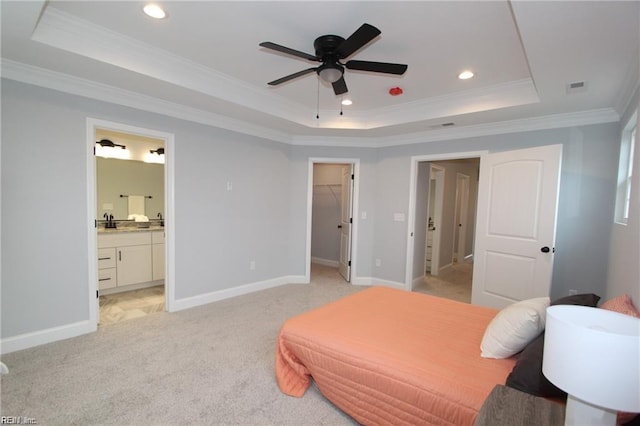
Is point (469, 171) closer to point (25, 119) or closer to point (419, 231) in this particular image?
point (419, 231)

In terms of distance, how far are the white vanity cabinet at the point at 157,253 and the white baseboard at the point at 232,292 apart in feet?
3.67

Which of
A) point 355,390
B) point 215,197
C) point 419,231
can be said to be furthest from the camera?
point 419,231

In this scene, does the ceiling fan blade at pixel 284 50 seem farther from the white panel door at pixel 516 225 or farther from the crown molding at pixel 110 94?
the white panel door at pixel 516 225

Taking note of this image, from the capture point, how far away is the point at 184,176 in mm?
3521

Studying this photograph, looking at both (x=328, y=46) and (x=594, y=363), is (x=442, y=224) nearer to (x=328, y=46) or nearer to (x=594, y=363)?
(x=328, y=46)

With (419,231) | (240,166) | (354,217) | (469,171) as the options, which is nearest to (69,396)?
(240,166)

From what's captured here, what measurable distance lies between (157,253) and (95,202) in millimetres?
1647

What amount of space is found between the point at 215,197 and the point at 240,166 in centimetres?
57

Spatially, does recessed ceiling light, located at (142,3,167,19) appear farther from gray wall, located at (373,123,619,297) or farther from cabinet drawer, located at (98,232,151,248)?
gray wall, located at (373,123,619,297)

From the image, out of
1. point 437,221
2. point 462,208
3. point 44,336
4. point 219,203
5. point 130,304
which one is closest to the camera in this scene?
point 44,336

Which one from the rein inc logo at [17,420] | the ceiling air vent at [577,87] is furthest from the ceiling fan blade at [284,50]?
the rein inc logo at [17,420]

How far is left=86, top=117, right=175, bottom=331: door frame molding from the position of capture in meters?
2.85

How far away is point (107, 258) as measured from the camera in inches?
154

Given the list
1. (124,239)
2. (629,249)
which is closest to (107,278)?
(124,239)
